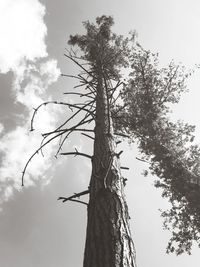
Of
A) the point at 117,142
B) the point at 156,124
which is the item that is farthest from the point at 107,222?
the point at 156,124

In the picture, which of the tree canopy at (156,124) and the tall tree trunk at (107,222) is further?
the tree canopy at (156,124)

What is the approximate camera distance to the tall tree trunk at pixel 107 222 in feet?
8.29

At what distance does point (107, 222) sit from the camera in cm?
290

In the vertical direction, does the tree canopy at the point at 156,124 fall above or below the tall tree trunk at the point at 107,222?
above

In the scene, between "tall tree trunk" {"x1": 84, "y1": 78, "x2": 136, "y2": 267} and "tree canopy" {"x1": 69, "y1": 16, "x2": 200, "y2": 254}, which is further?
"tree canopy" {"x1": 69, "y1": 16, "x2": 200, "y2": 254}

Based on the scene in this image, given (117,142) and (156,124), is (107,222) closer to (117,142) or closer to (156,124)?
(117,142)

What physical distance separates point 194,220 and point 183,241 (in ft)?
4.63

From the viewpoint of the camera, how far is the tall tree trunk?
8.29ft

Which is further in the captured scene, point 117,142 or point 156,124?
point 156,124

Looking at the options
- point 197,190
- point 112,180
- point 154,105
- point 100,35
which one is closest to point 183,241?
point 197,190

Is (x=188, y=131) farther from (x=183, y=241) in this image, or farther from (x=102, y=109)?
(x=102, y=109)

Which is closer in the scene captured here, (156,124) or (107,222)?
(107,222)

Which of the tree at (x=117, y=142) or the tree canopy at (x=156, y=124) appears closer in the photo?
the tree at (x=117, y=142)

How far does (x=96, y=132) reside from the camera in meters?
4.90
